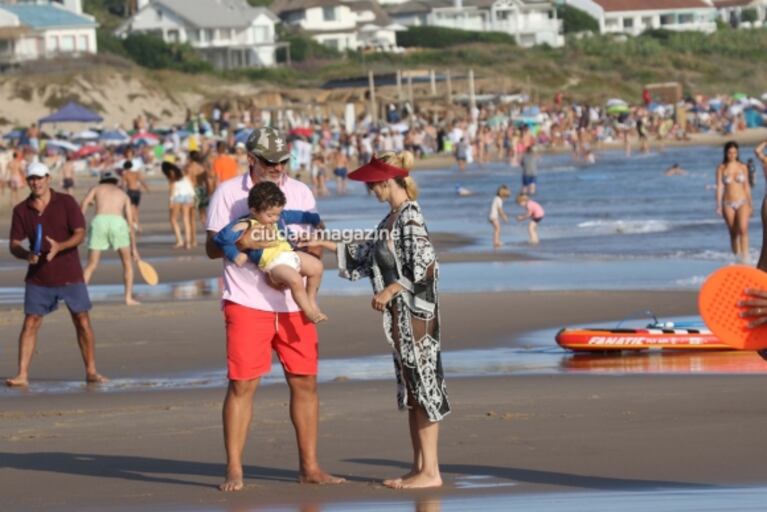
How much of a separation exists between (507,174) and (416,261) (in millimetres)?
42675

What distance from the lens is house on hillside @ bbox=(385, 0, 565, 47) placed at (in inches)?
4660

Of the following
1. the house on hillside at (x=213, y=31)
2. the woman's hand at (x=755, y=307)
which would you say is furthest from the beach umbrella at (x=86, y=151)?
the woman's hand at (x=755, y=307)

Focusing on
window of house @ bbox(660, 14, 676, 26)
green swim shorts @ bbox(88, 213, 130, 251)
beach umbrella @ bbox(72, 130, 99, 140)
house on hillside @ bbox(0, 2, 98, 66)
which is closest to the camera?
green swim shorts @ bbox(88, 213, 130, 251)

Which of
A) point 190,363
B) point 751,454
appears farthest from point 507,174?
point 751,454

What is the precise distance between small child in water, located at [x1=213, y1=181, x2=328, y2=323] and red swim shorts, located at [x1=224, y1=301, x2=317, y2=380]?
0.41 ft

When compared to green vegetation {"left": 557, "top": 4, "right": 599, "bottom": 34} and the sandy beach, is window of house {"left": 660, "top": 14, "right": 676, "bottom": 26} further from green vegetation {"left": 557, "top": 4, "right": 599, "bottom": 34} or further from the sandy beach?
the sandy beach

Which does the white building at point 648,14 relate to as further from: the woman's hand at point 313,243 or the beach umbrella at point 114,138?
the woman's hand at point 313,243

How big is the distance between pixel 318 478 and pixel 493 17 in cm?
11388

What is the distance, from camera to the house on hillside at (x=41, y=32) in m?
83.3

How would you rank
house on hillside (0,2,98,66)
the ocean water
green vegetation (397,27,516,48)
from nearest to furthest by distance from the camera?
the ocean water < house on hillside (0,2,98,66) < green vegetation (397,27,516,48)

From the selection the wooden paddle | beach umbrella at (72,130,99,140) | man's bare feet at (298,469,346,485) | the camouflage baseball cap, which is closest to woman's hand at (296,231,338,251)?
the camouflage baseball cap

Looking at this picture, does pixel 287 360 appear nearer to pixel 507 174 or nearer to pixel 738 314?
pixel 738 314

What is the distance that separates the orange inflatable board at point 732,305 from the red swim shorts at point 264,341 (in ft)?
5.88

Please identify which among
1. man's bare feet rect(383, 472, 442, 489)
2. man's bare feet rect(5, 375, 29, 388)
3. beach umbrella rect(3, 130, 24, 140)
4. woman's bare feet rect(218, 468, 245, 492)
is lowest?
man's bare feet rect(5, 375, 29, 388)
